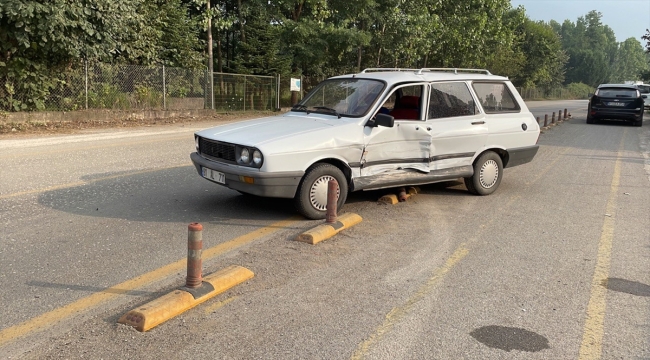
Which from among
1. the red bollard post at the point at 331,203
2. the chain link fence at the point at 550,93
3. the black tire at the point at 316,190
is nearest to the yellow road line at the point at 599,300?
the red bollard post at the point at 331,203

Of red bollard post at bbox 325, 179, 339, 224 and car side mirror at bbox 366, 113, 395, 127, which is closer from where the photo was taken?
red bollard post at bbox 325, 179, 339, 224

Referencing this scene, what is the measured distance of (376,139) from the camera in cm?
662

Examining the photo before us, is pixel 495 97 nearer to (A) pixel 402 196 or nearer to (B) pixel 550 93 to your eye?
(A) pixel 402 196

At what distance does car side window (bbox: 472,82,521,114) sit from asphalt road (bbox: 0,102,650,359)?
1.26 metres

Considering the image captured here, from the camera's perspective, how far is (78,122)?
58.7ft

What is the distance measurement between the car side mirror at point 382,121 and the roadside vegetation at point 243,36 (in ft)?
41.6

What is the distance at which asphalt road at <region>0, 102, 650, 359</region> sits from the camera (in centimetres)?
349

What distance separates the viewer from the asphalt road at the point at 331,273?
3.49 meters

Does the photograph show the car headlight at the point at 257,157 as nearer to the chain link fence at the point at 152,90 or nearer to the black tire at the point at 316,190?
the black tire at the point at 316,190

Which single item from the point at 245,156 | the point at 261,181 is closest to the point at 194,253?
the point at 261,181

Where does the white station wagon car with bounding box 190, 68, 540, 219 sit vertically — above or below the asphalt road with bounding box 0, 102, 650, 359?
above

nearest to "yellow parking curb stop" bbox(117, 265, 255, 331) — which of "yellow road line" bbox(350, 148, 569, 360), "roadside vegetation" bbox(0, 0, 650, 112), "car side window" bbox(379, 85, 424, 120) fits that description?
"yellow road line" bbox(350, 148, 569, 360)

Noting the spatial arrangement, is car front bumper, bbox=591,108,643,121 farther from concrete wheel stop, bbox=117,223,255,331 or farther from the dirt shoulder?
concrete wheel stop, bbox=117,223,255,331

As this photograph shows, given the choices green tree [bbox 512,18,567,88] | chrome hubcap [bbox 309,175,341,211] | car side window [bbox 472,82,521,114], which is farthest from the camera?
green tree [bbox 512,18,567,88]
